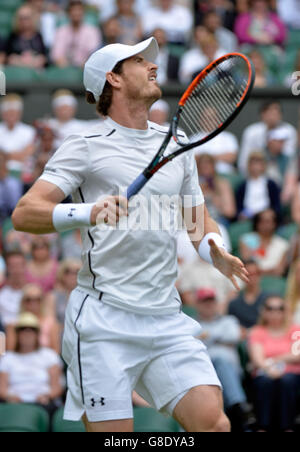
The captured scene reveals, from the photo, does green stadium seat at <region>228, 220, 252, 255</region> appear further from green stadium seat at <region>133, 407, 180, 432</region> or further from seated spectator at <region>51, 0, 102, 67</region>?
seated spectator at <region>51, 0, 102, 67</region>

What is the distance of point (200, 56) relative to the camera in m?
10.9

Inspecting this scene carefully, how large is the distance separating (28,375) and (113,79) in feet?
10.7

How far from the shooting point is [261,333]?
739 centimetres

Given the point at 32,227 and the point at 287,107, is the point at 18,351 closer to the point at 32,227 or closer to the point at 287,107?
the point at 32,227

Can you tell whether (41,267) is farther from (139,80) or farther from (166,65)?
(139,80)

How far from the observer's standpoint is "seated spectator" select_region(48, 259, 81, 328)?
774cm

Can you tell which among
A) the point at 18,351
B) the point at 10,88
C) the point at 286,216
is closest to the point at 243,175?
the point at 286,216

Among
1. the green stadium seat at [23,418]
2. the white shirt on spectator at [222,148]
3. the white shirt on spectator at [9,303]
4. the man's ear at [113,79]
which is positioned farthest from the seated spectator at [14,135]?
the man's ear at [113,79]

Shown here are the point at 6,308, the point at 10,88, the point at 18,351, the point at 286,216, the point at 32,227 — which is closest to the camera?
the point at 32,227

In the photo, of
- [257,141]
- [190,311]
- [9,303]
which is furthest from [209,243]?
[257,141]

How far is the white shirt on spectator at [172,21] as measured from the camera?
11.5 meters

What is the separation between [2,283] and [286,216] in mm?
2985

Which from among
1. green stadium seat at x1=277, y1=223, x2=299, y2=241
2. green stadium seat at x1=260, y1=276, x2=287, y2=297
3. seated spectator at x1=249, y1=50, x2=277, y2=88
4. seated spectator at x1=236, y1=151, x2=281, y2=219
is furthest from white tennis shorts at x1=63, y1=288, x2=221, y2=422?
seated spectator at x1=249, y1=50, x2=277, y2=88
